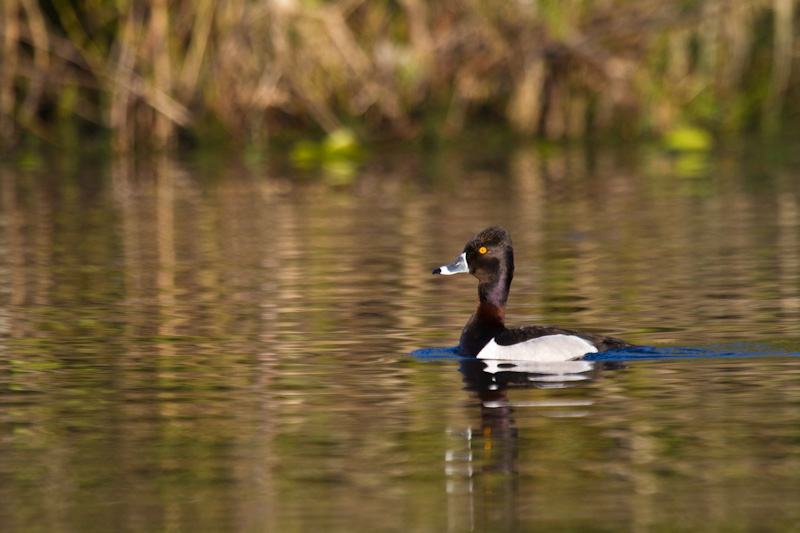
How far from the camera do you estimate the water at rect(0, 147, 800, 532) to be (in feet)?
18.0

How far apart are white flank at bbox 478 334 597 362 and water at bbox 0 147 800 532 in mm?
76

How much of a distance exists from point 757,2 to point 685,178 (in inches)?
194

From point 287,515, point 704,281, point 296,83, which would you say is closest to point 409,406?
point 287,515

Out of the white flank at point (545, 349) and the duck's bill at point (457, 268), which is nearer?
the white flank at point (545, 349)

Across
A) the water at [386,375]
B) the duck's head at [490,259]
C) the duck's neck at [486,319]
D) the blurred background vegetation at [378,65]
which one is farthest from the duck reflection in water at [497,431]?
the blurred background vegetation at [378,65]

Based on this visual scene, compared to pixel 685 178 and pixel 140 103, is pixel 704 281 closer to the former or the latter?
pixel 685 178

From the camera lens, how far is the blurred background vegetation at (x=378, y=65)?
2308 centimetres

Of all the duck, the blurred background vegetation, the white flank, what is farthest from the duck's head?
the blurred background vegetation

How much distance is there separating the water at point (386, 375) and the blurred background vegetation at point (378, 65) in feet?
22.2

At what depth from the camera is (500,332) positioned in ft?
28.3

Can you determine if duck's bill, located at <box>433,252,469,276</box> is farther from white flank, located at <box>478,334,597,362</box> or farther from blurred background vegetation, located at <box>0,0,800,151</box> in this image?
blurred background vegetation, located at <box>0,0,800,151</box>

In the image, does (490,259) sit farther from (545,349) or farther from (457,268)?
(545,349)

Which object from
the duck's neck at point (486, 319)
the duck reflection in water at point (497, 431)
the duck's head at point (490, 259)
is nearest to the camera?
the duck reflection in water at point (497, 431)

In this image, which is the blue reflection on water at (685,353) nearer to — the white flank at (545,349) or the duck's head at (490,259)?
the white flank at (545,349)
